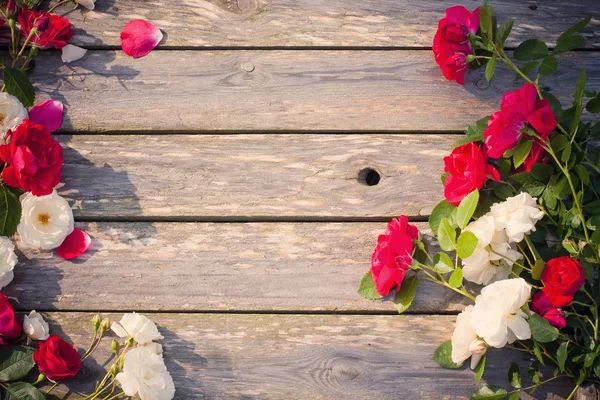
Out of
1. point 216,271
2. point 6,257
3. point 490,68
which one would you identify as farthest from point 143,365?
point 490,68

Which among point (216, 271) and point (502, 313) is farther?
point (216, 271)

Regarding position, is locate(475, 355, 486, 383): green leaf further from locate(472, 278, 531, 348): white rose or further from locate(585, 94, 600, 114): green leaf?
locate(585, 94, 600, 114): green leaf

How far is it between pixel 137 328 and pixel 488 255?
0.73m

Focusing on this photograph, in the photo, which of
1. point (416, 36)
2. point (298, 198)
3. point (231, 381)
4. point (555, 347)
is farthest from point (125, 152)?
point (555, 347)

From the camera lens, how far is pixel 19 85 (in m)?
1.35

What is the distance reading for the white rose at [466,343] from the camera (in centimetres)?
125

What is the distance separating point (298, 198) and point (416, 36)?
46 cm

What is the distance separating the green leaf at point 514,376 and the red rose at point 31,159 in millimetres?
1011

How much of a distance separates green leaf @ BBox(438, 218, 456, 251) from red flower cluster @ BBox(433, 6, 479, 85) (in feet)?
1.10

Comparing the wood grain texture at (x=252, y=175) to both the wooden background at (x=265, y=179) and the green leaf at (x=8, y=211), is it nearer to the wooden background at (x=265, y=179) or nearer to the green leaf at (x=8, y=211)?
the wooden background at (x=265, y=179)

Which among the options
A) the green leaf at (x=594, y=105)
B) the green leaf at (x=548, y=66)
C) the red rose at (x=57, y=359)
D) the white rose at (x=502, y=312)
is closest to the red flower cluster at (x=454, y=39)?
the green leaf at (x=548, y=66)

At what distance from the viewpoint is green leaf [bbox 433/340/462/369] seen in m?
1.30

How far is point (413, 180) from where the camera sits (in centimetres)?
138

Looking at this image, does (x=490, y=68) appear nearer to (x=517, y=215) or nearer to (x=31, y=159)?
(x=517, y=215)
